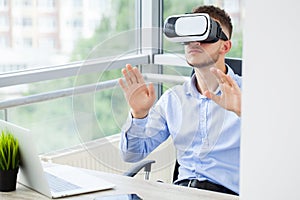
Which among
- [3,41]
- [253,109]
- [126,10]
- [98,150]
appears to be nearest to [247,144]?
[253,109]

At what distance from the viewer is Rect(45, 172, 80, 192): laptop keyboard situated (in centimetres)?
182

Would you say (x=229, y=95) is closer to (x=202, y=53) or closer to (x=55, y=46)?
(x=202, y=53)

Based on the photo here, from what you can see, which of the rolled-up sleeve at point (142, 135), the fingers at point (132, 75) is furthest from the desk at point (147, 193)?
the fingers at point (132, 75)

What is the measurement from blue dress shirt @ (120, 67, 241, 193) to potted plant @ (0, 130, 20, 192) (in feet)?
→ 1.16

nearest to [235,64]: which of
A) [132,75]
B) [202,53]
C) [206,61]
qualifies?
[206,61]

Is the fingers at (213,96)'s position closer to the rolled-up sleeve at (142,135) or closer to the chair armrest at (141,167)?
the rolled-up sleeve at (142,135)

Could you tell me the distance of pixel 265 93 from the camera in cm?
63

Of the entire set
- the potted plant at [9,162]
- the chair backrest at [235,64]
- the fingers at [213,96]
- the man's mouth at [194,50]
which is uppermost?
the man's mouth at [194,50]

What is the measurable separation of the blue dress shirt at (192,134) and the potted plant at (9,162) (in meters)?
0.35

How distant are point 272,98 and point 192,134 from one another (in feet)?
4.52

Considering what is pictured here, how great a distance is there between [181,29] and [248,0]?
45cm

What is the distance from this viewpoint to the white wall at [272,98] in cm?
61

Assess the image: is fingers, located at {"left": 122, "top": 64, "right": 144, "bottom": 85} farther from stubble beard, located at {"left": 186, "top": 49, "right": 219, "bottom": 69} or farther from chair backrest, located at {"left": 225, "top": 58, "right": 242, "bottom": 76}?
chair backrest, located at {"left": 225, "top": 58, "right": 242, "bottom": 76}

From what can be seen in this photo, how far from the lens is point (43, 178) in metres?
1.76
